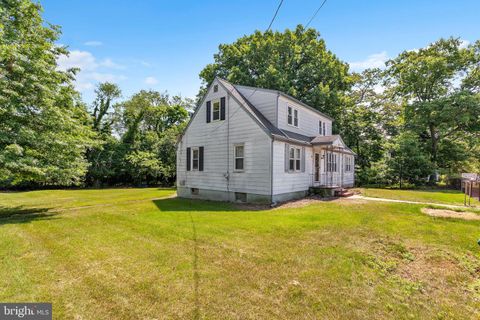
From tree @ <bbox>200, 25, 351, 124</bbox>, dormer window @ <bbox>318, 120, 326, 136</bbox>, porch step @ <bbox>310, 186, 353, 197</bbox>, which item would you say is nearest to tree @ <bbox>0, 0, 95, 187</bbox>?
porch step @ <bbox>310, 186, 353, 197</bbox>

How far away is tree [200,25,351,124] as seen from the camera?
25.2m

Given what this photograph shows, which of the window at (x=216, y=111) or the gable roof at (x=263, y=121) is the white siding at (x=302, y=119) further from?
the window at (x=216, y=111)

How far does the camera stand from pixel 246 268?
178 inches

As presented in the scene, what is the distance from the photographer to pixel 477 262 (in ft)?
16.0

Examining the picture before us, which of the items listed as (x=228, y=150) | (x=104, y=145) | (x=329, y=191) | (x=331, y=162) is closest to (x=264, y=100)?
(x=228, y=150)

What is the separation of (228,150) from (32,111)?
335 inches

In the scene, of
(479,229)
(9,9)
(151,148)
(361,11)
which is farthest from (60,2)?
(151,148)

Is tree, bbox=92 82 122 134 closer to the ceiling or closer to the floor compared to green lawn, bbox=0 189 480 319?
closer to the ceiling

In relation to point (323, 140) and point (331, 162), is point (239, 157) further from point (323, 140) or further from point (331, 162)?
point (331, 162)

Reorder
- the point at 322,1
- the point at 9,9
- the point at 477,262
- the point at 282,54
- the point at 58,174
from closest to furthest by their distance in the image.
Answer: the point at 477,262, the point at 322,1, the point at 58,174, the point at 9,9, the point at 282,54

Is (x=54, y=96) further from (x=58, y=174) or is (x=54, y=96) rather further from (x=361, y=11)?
(x=361, y=11)

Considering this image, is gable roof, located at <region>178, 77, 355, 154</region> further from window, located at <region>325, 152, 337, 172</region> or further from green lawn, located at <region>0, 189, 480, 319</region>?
green lawn, located at <region>0, 189, 480, 319</region>

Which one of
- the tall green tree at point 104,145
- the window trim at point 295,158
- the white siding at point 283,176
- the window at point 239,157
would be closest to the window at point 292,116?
the white siding at point 283,176

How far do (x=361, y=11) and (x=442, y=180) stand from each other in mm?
25621
